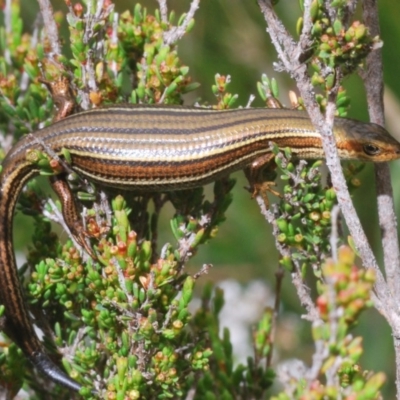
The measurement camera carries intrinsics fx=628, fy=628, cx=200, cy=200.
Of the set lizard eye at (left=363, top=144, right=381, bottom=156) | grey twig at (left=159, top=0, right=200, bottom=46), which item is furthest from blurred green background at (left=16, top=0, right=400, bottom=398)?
grey twig at (left=159, top=0, right=200, bottom=46)

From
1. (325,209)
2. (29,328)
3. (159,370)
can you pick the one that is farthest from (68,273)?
(325,209)

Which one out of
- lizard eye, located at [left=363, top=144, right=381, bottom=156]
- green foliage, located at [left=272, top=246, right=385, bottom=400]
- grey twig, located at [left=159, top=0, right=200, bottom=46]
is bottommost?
green foliage, located at [left=272, top=246, right=385, bottom=400]

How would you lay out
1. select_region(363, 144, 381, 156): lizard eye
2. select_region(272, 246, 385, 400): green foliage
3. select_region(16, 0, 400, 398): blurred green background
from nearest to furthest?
select_region(272, 246, 385, 400): green foliage, select_region(363, 144, 381, 156): lizard eye, select_region(16, 0, 400, 398): blurred green background

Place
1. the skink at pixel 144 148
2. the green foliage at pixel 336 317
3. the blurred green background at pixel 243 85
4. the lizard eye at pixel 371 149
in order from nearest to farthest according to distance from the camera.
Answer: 1. the green foliage at pixel 336 317
2. the skink at pixel 144 148
3. the lizard eye at pixel 371 149
4. the blurred green background at pixel 243 85

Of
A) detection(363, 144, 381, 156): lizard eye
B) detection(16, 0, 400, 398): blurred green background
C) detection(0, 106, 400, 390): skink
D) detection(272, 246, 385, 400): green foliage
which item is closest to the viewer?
detection(272, 246, 385, 400): green foliage

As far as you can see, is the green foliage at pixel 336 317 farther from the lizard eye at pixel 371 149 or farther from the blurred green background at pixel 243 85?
the blurred green background at pixel 243 85

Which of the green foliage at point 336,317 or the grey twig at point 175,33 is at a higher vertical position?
the grey twig at point 175,33

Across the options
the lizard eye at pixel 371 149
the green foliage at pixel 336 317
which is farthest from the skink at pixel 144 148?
the green foliage at pixel 336 317

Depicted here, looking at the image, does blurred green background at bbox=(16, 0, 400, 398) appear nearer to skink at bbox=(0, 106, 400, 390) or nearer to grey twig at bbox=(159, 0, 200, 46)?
skink at bbox=(0, 106, 400, 390)
